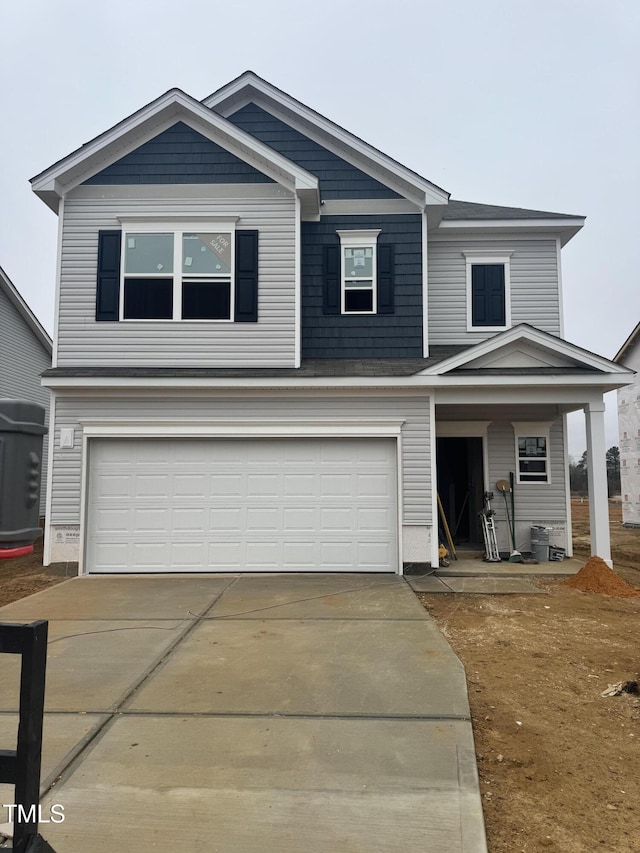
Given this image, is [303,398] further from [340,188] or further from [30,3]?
[30,3]

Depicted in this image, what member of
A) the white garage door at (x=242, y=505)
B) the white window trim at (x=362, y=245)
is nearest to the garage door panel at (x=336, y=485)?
the white garage door at (x=242, y=505)

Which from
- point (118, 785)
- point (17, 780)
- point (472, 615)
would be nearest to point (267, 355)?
point (472, 615)

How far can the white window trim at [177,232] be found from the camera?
9.15 m

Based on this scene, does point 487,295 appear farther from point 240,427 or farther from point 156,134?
point 156,134

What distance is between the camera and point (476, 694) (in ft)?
13.7

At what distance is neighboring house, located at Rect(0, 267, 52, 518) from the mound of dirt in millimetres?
13659

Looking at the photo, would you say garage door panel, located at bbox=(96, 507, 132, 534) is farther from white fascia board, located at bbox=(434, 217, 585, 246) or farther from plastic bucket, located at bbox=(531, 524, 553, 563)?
white fascia board, located at bbox=(434, 217, 585, 246)

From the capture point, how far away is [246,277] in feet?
30.2

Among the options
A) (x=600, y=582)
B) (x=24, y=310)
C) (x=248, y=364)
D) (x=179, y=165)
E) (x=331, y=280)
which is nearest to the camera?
(x=600, y=582)

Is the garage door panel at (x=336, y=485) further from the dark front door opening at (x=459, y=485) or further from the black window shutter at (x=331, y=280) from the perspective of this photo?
the dark front door opening at (x=459, y=485)

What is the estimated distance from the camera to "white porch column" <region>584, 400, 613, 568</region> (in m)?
8.62

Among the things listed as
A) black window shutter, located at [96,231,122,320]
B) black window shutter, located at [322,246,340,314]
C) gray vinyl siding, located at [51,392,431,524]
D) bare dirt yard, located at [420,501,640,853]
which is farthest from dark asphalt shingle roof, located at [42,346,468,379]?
bare dirt yard, located at [420,501,640,853]

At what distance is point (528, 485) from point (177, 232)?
7876 millimetres

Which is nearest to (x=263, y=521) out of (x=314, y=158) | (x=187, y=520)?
(x=187, y=520)
